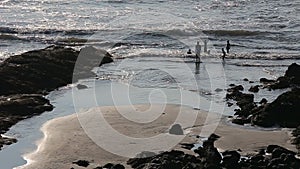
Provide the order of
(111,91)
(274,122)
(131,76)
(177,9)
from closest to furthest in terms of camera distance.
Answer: (274,122), (111,91), (131,76), (177,9)

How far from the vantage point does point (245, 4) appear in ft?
234

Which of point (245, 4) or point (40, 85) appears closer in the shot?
point (40, 85)

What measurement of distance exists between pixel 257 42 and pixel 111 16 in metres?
20.2

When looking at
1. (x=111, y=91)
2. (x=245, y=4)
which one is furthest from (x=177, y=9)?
(x=111, y=91)

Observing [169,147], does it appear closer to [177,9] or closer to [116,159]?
[116,159]

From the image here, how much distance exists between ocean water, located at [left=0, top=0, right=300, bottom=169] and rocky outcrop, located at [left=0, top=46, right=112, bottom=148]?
2.07 ft

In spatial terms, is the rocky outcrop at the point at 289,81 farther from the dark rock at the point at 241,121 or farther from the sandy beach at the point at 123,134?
the dark rock at the point at 241,121

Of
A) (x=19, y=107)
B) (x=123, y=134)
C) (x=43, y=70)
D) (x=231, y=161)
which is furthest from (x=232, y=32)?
(x=231, y=161)

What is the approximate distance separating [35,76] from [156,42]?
21.1 m

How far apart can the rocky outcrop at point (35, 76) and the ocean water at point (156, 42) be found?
2.07 ft

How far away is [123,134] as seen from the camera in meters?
18.9

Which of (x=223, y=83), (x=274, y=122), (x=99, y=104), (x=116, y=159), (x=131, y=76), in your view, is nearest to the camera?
(x=116, y=159)

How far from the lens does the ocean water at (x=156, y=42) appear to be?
24.4 metres

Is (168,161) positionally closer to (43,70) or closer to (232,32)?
(43,70)
